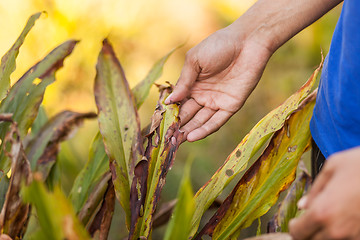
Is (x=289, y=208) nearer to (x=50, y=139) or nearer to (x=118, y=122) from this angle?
(x=118, y=122)

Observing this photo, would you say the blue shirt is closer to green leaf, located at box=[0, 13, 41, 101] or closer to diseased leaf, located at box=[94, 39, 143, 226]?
diseased leaf, located at box=[94, 39, 143, 226]

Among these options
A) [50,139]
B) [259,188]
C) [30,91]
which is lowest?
[259,188]

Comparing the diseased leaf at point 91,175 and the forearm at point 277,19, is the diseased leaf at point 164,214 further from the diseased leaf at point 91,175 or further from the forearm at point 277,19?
the forearm at point 277,19

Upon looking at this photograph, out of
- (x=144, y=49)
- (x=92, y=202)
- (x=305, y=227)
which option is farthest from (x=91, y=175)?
(x=144, y=49)

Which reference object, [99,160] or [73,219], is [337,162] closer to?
[73,219]

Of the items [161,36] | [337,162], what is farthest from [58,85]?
[337,162]

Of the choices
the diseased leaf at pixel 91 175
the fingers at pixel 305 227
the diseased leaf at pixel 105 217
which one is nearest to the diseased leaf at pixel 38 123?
the diseased leaf at pixel 91 175
